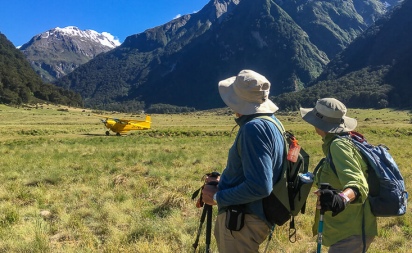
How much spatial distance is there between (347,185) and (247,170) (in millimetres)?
831

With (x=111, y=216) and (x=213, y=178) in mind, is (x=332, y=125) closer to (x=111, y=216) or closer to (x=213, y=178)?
(x=213, y=178)

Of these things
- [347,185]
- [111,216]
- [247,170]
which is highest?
[247,170]

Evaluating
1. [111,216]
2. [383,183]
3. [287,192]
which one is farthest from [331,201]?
[111,216]

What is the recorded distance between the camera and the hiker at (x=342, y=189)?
293 centimetres

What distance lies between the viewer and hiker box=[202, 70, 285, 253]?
2.83 m

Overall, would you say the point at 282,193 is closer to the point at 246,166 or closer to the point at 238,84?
the point at 246,166

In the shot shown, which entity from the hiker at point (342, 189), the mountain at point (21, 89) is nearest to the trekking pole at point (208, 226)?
the hiker at point (342, 189)

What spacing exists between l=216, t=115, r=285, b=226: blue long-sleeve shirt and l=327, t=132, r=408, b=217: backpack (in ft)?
2.62

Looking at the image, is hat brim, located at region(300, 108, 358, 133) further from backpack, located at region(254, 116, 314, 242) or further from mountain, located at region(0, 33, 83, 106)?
mountain, located at region(0, 33, 83, 106)

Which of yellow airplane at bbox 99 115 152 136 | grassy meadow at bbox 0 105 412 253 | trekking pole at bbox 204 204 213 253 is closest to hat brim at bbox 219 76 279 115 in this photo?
trekking pole at bbox 204 204 213 253

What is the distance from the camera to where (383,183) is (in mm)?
3113

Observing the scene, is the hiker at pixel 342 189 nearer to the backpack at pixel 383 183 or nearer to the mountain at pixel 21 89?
the backpack at pixel 383 183

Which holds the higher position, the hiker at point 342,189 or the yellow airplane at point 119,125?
the hiker at point 342,189

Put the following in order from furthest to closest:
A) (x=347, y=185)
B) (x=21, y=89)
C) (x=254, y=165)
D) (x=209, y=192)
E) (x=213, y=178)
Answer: (x=21, y=89) → (x=213, y=178) → (x=209, y=192) → (x=347, y=185) → (x=254, y=165)
